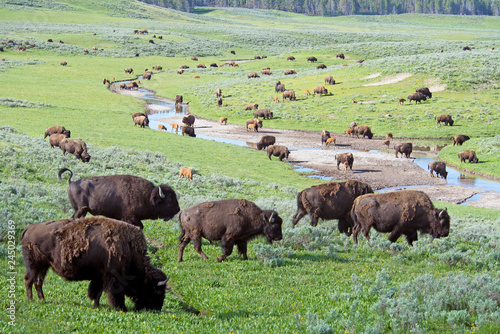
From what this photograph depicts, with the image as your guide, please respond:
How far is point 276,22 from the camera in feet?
623

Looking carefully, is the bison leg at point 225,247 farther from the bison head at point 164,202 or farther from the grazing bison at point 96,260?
the grazing bison at point 96,260

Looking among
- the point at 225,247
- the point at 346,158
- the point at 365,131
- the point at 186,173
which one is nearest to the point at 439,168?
the point at 346,158

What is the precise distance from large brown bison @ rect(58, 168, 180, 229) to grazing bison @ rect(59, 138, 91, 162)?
12852 mm

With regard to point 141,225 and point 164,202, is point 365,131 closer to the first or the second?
point 164,202

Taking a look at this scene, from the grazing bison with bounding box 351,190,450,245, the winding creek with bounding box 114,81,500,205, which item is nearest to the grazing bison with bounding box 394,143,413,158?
the winding creek with bounding box 114,81,500,205

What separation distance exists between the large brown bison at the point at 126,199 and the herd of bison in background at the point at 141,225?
1.0 inches

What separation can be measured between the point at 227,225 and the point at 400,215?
5.37 meters

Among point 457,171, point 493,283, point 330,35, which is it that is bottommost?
point 457,171

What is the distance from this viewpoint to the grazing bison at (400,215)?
47.2ft

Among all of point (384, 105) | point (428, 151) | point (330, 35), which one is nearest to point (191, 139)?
point (428, 151)

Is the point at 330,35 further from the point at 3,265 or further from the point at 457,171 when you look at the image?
the point at 3,265

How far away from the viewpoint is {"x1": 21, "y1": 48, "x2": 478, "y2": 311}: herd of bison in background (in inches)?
324

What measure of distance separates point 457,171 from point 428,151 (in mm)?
5978

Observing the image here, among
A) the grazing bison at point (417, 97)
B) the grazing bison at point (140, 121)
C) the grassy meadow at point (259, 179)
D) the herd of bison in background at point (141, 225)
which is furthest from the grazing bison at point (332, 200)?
the grazing bison at point (417, 97)
